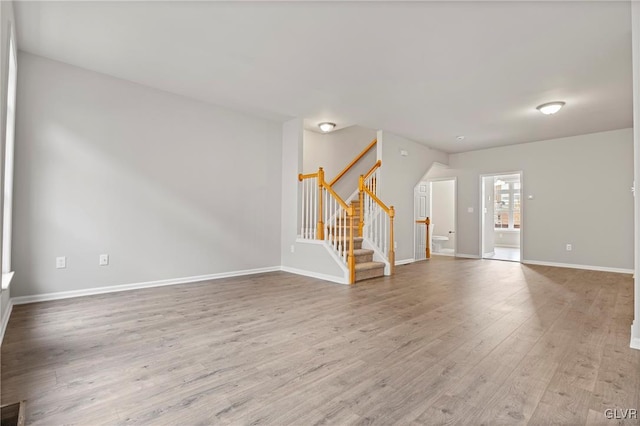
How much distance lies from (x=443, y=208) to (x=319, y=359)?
9.00 m

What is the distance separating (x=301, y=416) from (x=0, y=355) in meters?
2.15

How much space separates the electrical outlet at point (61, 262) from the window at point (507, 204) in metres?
11.5

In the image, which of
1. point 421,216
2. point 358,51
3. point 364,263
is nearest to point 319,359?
point 358,51

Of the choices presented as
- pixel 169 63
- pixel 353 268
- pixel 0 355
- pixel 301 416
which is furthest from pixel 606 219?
pixel 0 355

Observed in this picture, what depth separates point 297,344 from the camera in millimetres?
2383

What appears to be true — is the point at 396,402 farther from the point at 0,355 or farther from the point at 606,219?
the point at 606,219

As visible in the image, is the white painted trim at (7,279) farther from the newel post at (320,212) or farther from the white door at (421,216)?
the white door at (421,216)

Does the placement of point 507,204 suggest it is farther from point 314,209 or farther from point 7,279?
point 7,279

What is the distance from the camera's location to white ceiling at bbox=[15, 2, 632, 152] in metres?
2.59

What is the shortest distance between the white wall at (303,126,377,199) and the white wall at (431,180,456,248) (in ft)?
12.2

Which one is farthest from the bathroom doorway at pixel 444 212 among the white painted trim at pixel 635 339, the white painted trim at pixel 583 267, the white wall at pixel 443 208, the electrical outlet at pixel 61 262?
the electrical outlet at pixel 61 262

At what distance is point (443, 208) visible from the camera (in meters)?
10.1

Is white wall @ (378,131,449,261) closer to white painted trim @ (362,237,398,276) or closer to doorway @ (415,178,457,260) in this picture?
white painted trim @ (362,237,398,276)

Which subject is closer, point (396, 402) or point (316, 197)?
point (396, 402)
